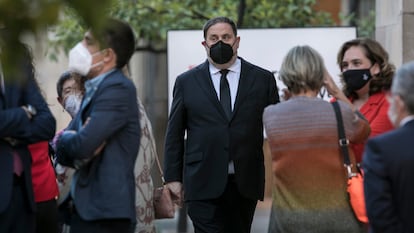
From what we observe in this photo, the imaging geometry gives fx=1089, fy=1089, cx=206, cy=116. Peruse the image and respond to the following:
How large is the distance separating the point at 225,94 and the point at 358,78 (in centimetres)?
126

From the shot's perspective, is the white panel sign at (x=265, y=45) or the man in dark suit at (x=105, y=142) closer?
the man in dark suit at (x=105, y=142)

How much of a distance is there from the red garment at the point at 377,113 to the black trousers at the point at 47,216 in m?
2.09

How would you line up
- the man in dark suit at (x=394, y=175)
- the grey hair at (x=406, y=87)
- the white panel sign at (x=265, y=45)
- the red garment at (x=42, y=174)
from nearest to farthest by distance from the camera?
the man in dark suit at (x=394, y=175)
the grey hair at (x=406, y=87)
the red garment at (x=42, y=174)
the white panel sign at (x=265, y=45)

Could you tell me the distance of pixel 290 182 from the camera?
6422 mm

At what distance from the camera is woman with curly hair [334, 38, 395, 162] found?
7.28m

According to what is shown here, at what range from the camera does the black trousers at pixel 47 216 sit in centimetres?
693

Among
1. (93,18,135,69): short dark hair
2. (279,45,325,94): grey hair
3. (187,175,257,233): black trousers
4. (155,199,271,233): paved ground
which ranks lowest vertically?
(155,199,271,233): paved ground

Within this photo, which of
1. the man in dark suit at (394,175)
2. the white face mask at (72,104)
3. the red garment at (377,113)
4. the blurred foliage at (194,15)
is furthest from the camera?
the blurred foliage at (194,15)

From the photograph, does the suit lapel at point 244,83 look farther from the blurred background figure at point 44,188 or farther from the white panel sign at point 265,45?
the white panel sign at point 265,45

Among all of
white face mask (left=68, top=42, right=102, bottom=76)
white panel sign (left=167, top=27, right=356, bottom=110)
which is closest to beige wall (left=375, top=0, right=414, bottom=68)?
white panel sign (left=167, top=27, right=356, bottom=110)

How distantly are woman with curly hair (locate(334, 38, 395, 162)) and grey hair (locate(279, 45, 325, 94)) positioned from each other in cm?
76

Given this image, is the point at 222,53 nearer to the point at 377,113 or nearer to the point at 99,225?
the point at 377,113

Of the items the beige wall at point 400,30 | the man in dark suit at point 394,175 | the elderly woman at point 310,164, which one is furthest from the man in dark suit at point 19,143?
the beige wall at point 400,30

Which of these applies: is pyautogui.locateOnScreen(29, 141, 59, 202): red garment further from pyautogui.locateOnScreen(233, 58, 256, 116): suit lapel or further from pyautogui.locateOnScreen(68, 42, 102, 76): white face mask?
pyautogui.locateOnScreen(233, 58, 256, 116): suit lapel
